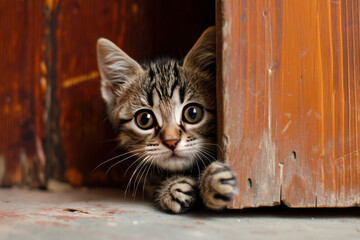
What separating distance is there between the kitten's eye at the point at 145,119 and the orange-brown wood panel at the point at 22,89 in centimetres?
68

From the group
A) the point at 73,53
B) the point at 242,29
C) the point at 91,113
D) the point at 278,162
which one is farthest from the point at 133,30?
the point at 278,162

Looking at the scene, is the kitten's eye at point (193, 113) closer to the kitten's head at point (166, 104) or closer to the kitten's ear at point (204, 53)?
the kitten's head at point (166, 104)

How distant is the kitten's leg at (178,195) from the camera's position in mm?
1194

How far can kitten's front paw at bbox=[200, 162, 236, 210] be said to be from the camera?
108 centimetres

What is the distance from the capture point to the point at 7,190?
178cm

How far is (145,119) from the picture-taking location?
4.94 ft

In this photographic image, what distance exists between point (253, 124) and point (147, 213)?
50 cm

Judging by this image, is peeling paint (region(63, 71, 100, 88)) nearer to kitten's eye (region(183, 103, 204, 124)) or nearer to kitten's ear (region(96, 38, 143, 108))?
kitten's ear (region(96, 38, 143, 108))

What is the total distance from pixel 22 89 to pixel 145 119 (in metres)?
0.85

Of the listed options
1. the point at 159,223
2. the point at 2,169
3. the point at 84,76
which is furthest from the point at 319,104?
the point at 2,169

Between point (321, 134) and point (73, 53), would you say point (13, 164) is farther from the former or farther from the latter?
point (321, 134)

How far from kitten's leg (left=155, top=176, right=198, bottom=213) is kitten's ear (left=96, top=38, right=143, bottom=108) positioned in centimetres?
62

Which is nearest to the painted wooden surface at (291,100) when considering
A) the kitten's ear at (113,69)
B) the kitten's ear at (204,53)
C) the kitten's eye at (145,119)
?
the kitten's ear at (204,53)

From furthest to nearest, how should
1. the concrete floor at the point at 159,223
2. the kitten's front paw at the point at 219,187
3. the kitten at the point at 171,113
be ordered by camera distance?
the kitten at the point at 171,113
the kitten's front paw at the point at 219,187
the concrete floor at the point at 159,223
